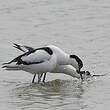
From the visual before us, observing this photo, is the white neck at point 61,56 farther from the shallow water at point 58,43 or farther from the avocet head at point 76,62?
the shallow water at point 58,43

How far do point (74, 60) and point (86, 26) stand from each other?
5093 mm

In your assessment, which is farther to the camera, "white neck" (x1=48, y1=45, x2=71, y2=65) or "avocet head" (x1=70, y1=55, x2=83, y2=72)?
"avocet head" (x1=70, y1=55, x2=83, y2=72)

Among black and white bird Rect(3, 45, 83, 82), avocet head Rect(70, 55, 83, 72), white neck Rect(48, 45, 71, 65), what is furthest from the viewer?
avocet head Rect(70, 55, 83, 72)

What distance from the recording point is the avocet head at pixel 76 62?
12102 millimetres

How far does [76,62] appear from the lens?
12.1 metres

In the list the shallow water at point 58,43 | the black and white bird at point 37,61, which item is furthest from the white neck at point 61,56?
the shallow water at point 58,43

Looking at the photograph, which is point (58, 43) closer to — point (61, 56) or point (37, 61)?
point (61, 56)

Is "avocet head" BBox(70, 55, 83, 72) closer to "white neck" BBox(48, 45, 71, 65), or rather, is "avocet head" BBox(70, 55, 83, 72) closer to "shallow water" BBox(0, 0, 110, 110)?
"white neck" BBox(48, 45, 71, 65)

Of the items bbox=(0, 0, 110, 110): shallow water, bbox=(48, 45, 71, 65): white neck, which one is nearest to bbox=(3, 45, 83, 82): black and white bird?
bbox=(48, 45, 71, 65): white neck

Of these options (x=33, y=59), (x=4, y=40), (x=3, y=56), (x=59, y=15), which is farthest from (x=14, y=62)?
(x=59, y=15)

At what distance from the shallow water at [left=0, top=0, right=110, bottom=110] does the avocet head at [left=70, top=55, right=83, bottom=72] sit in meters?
0.31

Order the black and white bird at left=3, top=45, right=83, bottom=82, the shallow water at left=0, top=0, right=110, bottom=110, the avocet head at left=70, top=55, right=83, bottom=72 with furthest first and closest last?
1. the avocet head at left=70, top=55, right=83, bottom=72
2. the black and white bird at left=3, top=45, right=83, bottom=82
3. the shallow water at left=0, top=0, right=110, bottom=110

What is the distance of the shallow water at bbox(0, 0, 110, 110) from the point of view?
10.4 meters

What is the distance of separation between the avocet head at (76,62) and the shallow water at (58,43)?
12.1 inches
